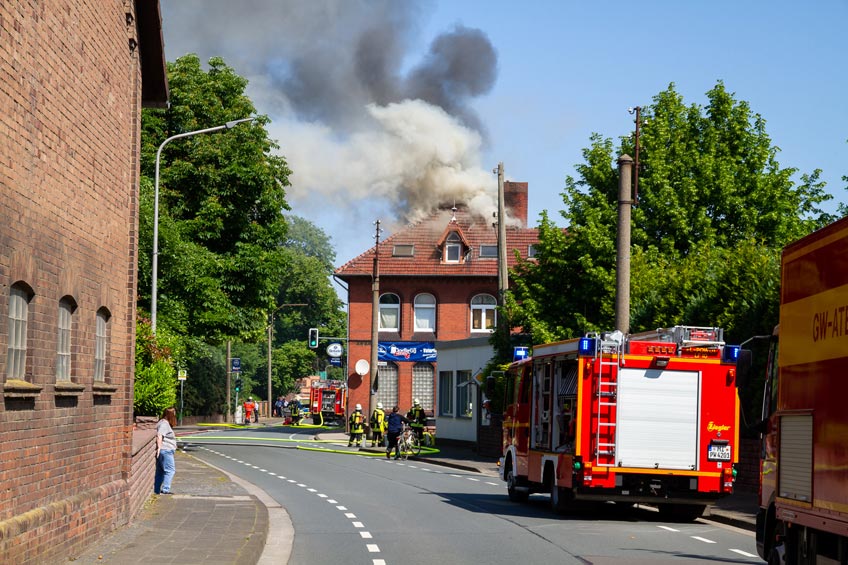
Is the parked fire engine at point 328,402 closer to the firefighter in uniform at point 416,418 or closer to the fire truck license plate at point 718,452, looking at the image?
the firefighter in uniform at point 416,418

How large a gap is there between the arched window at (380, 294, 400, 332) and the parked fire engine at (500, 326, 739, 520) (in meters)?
48.7

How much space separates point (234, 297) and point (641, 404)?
26152mm

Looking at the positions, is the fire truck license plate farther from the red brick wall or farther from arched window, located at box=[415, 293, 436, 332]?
arched window, located at box=[415, 293, 436, 332]

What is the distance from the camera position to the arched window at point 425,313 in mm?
69500

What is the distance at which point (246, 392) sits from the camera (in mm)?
106938

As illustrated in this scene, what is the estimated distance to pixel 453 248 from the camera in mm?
70500

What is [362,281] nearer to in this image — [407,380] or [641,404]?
[407,380]

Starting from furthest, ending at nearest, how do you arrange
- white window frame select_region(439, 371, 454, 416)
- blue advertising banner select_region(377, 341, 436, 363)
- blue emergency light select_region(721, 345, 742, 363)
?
blue advertising banner select_region(377, 341, 436, 363), white window frame select_region(439, 371, 454, 416), blue emergency light select_region(721, 345, 742, 363)

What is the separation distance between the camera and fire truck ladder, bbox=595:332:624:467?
19.8m

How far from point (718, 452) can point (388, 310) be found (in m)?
49.9

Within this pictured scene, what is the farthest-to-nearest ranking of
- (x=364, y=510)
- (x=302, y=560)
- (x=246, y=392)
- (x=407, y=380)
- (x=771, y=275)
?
1. (x=246, y=392)
2. (x=407, y=380)
3. (x=771, y=275)
4. (x=364, y=510)
5. (x=302, y=560)

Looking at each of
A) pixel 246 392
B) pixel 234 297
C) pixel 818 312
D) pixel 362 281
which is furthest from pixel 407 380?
pixel 818 312

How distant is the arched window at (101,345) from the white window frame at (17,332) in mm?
3875

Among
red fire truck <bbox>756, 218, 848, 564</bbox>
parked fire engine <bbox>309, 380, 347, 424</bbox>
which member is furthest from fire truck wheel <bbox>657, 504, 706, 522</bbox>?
parked fire engine <bbox>309, 380, 347, 424</bbox>
